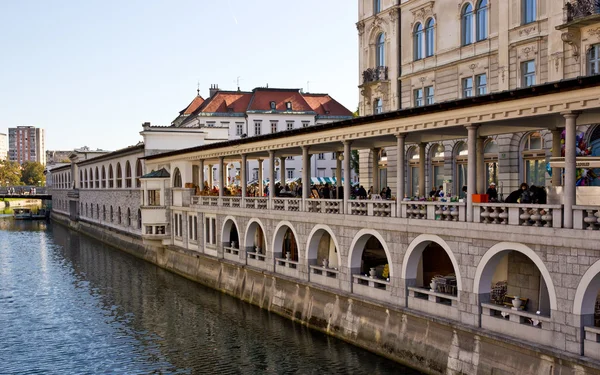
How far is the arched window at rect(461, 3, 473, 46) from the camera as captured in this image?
35.2 meters

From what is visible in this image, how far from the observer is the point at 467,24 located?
35438 millimetres

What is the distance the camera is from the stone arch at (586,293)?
54.3 feet

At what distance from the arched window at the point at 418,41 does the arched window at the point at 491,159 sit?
7.69 meters

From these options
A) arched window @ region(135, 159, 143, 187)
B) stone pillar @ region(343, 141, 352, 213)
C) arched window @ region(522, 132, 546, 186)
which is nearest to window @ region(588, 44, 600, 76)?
arched window @ region(522, 132, 546, 186)

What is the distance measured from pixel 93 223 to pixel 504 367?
68169mm

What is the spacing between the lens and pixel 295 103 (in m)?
95.2

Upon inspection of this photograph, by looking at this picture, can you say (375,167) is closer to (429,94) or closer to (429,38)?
(429,94)

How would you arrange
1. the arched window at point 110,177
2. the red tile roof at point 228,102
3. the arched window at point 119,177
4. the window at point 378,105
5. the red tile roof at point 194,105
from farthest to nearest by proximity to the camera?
the red tile roof at point 194,105 < the red tile roof at point 228,102 < the arched window at point 110,177 < the arched window at point 119,177 < the window at point 378,105

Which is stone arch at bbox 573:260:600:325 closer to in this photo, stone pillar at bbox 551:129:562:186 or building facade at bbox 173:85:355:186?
stone pillar at bbox 551:129:562:186

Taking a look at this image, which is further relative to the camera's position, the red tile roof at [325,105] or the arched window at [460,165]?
the red tile roof at [325,105]

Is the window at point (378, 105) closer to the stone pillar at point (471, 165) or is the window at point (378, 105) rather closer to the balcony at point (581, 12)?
the balcony at point (581, 12)

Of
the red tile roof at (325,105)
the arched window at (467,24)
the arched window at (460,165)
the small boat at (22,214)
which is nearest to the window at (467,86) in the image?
the arched window at (467,24)

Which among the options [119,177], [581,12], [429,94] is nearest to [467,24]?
[429,94]

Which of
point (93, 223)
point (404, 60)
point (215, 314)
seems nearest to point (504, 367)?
point (215, 314)
